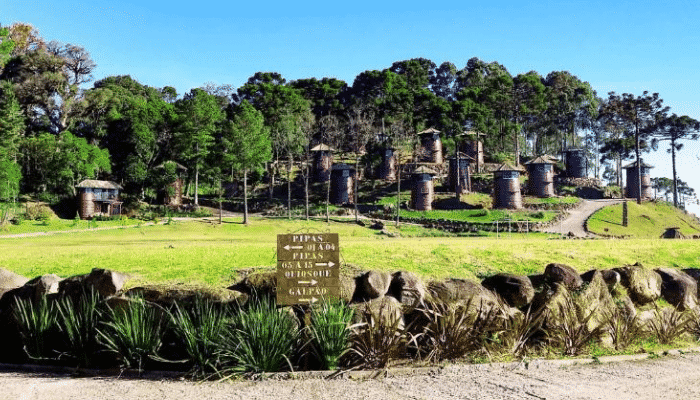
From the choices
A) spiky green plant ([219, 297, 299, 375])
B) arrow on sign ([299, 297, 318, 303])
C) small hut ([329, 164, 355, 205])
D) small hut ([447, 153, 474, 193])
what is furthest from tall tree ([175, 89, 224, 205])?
spiky green plant ([219, 297, 299, 375])

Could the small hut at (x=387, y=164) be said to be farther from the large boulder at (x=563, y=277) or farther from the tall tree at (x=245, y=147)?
the large boulder at (x=563, y=277)

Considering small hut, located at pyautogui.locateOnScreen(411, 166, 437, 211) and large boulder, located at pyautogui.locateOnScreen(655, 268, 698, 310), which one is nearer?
large boulder, located at pyautogui.locateOnScreen(655, 268, 698, 310)

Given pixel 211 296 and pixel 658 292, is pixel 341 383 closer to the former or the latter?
pixel 211 296

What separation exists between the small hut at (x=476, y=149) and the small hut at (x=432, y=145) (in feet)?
18.7

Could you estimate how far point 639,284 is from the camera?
1396cm

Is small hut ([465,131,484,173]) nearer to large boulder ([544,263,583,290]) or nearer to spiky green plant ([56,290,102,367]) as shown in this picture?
large boulder ([544,263,583,290])

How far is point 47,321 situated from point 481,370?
823 cm

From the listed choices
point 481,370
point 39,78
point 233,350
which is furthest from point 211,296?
point 39,78

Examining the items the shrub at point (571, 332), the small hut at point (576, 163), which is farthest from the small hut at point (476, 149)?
the shrub at point (571, 332)

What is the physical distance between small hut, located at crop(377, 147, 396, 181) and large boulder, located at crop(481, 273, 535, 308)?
80487mm

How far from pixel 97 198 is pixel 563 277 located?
2671 inches

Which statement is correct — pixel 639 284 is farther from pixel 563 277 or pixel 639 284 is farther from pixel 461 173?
pixel 461 173

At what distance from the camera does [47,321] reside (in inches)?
416

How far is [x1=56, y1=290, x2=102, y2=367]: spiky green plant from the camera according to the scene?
10.1 meters
